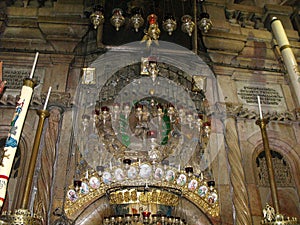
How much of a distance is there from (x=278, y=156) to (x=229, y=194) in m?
1.90

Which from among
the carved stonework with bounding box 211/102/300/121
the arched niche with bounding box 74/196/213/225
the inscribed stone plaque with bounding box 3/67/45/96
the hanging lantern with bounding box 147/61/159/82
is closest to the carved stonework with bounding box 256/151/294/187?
the carved stonework with bounding box 211/102/300/121

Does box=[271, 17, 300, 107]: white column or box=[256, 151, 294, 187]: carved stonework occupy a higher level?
box=[271, 17, 300, 107]: white column

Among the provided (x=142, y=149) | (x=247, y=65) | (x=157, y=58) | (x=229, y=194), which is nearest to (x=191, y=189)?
(x=229, y=194)

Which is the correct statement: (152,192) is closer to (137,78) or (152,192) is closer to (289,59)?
(137,78)

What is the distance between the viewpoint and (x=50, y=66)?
7.74 meters

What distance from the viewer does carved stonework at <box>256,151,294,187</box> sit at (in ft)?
22.7

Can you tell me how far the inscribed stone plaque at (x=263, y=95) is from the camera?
7.83 meters

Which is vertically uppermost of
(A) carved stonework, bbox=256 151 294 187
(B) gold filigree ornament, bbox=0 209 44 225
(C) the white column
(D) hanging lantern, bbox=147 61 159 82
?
(D) hanging lantern, bbox=147 61 159 82

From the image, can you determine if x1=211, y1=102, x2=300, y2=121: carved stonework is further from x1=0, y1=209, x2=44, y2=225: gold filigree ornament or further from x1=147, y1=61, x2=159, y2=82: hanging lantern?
x1=0, y1=209, x2=44, y2=225: gold filigree ornament

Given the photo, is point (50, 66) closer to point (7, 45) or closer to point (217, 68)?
point (7, 45)

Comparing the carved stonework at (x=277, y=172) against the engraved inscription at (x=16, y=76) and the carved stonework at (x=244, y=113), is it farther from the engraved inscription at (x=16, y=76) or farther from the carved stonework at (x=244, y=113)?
the engraved inscription at (x=16, y=76)

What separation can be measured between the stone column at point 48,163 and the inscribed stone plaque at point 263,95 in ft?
14.3

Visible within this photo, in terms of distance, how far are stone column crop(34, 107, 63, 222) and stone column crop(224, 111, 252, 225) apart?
3.42 m

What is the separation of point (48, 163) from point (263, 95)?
5351mm
